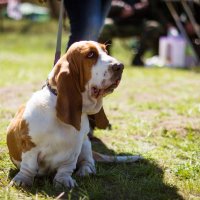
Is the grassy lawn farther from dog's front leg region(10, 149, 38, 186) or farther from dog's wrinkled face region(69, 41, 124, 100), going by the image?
dog's wrinkled face region(69, 41, 124, 100)

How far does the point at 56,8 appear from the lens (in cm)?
2034

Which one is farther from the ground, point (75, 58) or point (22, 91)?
point (75, 58)

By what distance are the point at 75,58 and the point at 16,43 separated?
483 inches

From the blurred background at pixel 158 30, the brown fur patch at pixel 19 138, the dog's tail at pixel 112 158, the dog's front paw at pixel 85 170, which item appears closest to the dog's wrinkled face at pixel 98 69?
the brown fur patch at pixel 19 138

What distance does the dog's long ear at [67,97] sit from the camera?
310 centimetres

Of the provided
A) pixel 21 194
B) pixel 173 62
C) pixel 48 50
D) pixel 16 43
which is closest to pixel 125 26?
pixel 173 62

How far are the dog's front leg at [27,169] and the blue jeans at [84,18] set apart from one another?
1.55 meters

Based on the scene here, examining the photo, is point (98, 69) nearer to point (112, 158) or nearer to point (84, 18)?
point (112, 158)

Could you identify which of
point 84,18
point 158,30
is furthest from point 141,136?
point 158,30

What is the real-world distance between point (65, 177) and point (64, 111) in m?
0.44

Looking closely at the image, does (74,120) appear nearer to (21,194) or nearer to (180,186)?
(21,194)

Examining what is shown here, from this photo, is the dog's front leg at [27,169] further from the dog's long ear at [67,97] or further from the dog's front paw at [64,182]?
the dog's long ear at [67,97]

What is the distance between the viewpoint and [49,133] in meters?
3.17

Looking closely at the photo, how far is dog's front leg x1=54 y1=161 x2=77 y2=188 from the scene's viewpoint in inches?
128
